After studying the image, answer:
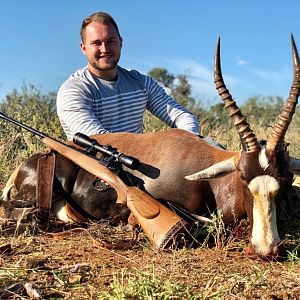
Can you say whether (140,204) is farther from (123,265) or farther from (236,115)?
(236,115)

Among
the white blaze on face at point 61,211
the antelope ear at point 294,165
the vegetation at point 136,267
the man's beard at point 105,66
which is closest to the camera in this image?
the vegetation at point 136,267

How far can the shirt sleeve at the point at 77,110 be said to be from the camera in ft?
18.0

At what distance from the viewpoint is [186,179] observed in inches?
183

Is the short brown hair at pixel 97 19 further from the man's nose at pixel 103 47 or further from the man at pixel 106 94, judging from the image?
the man's nose at pixel 103 47

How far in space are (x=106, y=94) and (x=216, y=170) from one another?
6.76 ft

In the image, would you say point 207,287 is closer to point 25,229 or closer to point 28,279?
point 28,279

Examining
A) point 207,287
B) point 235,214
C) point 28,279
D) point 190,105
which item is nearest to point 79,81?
point 235,214

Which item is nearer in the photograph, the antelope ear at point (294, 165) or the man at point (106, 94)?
the antelope ear at point (294, 165)

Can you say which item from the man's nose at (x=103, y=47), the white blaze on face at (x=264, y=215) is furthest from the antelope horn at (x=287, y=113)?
the man's nose at (x=103, y=47)

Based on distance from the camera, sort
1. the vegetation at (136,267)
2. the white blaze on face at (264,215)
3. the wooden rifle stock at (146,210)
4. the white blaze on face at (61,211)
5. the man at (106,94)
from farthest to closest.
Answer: the man at (106,94) < the white blaze on face at (61,211) < the wooden rifle stock at (146,210) < the white blaze on face at (264,215) < the vegetation at (136,267)

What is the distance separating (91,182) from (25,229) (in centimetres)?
74

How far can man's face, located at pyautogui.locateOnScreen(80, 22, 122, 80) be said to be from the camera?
20.0ft

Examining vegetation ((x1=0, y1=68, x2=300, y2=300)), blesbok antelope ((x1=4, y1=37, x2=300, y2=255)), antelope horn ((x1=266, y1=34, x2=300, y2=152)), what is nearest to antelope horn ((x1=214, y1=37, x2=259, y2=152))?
blesbok antelope ((x1=4, y1=37, x2=300, y2=255))

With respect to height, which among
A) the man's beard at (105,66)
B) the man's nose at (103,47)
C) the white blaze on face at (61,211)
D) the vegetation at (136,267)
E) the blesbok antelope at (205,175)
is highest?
the man's nose at (103,47)
